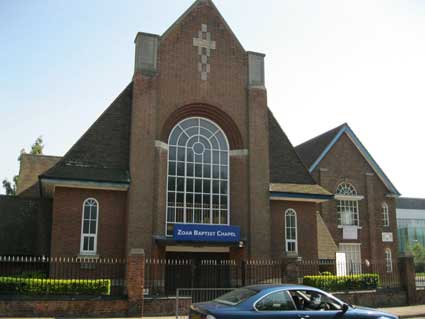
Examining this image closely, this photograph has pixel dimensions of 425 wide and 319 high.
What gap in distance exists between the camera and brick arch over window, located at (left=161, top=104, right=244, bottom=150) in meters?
22.4

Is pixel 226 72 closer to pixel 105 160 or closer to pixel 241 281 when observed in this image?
pixel 105 160

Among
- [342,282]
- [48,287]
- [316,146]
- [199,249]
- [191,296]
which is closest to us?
[48,287]

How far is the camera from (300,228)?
2366 cm

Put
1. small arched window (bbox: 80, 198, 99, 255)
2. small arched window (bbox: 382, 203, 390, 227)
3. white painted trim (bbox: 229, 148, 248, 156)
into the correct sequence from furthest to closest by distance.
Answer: small arched window (bbox: 382, 203, 390, 227)
white painted trim (bbox: 229, 148, 248, 156)
small arched window (bbox: 80, 198, 99, 255)

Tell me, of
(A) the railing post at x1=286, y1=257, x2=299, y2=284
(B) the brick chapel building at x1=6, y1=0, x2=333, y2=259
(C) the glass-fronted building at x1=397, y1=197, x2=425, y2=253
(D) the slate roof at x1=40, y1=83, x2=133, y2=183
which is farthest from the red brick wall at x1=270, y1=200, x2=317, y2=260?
(C) the glass-fronted building at x1=397, y1=197, x2=425, y2=253

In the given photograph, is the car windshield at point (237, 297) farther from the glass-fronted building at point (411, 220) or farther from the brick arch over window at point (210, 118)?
the glass-fronted building at point (411, 220)

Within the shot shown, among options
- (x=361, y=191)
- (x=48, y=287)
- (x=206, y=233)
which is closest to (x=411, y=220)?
(x=361, y=191)

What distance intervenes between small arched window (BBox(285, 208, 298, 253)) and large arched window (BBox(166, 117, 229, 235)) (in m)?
3.25

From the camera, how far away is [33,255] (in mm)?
22219

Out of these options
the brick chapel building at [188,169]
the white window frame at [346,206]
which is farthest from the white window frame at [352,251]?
the brick chapel building at [188,169]

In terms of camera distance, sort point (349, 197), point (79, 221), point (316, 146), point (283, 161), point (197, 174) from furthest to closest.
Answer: point (316, 146)
point (349, 197)
point (283, 161)
point (197, 174)
point (79, 221)

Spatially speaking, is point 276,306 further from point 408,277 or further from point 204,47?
point 204,47

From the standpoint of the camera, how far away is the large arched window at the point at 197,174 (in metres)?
22.0

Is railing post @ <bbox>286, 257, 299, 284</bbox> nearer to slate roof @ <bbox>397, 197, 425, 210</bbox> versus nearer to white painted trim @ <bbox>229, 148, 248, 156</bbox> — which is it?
white painted trim @ <bbox>229, 148, 248, 156</bbox>
